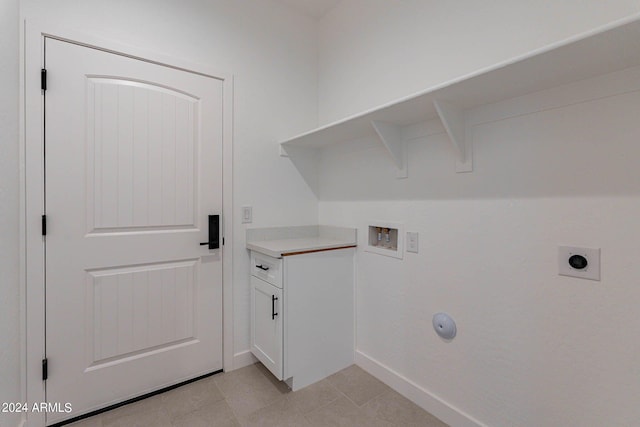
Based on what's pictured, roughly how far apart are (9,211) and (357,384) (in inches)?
81.1

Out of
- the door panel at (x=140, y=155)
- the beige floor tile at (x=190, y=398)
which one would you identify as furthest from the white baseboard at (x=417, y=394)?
the door panel at (x=140, y=155)

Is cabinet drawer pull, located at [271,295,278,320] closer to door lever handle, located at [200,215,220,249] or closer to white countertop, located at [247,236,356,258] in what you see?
white countertop, located at [247,236,356,258]

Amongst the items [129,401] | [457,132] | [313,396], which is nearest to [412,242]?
[457,132]

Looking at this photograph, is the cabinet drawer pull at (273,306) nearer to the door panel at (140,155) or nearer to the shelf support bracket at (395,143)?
the door panel at (140,155)

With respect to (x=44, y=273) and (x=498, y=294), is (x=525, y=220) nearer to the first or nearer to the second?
(x=498, y=294)

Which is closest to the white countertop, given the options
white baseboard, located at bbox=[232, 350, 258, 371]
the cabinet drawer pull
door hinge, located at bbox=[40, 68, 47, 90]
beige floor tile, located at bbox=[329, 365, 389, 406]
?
the cabinet drawer pull

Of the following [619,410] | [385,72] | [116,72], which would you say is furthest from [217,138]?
[619,410]

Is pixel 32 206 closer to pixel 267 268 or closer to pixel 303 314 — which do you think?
pixel 267 268

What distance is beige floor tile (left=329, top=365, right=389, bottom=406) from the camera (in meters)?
1.73

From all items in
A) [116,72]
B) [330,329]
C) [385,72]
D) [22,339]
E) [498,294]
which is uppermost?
[385,72]

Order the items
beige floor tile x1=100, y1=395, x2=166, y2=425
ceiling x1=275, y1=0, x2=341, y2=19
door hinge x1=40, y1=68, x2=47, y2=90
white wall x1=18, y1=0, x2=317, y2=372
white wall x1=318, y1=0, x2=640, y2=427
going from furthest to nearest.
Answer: ceiling x1=275, y1=0, x2=341, y2=19 < white wall x1=18, y1=0, x2=317, y2=372 < beige floor tile x1=100, y1=395, x2=166, y2=425 < door hinge x1=40, y1=68, x2=47, y2=90 < white wall x1=318, y1=0, x2=640, y2=427

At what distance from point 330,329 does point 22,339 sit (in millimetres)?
1641

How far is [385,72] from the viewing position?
190 cm

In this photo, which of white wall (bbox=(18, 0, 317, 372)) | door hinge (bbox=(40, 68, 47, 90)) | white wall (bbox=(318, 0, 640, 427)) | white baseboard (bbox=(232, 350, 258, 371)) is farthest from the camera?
white baseboard (bbox=(232, 350, 258, 371))
